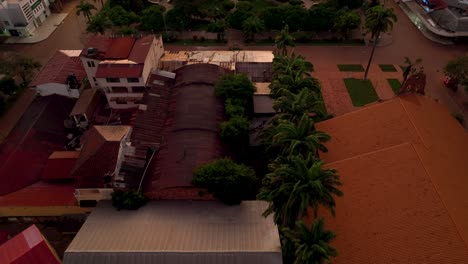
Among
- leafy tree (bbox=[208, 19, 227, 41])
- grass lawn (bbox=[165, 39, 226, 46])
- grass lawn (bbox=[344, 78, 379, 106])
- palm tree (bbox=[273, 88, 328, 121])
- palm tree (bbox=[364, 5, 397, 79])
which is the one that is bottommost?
grass lawn (bbox=[344, 78, 379, 106])

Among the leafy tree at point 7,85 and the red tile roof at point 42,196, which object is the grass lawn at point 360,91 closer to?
the red tile roof at point 42,196

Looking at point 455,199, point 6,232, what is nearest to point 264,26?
point 455,199

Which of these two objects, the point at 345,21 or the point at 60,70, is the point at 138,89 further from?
the point at 345,21

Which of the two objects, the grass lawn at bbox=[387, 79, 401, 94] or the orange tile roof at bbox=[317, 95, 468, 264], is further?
the grass lawn at bbox=[387, 79, 401, 94]

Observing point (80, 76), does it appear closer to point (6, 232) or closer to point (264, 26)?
point (6, 232)

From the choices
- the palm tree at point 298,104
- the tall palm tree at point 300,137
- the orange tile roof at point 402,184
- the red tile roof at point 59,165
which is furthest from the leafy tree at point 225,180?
the red tile roof at point 59,165

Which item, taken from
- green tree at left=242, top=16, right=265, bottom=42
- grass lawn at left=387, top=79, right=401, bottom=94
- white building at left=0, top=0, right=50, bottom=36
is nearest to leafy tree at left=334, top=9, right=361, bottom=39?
grass lawn at left=387, top=79, right=401, bottom=94

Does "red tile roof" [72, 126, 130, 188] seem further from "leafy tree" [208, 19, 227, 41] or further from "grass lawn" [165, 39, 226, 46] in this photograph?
"leafy tree" [208, 19, 227, 41]

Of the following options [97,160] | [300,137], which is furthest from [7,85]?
[300,137]
